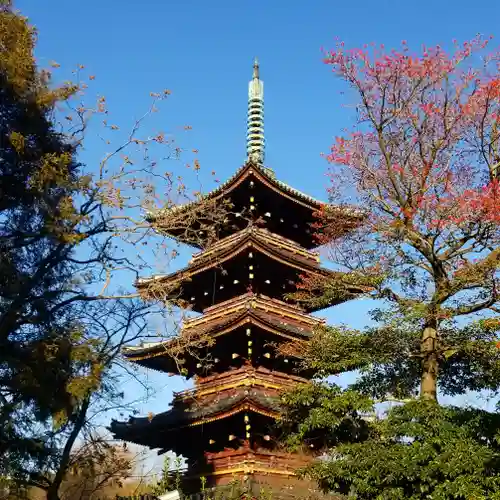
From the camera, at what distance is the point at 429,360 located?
45.6ft

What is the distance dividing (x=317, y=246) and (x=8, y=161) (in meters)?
12.4

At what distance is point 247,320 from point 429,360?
17.9 ft

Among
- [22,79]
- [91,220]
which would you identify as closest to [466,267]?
[91,220]

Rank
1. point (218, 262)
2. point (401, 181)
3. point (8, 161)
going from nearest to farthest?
point (8, 161) → point (401, 181) → point (218, 262)

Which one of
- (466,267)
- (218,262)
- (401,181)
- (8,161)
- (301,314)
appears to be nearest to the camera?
(8,161)

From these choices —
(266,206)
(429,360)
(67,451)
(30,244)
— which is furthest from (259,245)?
(67,451)

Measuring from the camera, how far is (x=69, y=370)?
35.1ft

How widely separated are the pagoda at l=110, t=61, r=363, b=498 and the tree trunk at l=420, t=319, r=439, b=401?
238 cm

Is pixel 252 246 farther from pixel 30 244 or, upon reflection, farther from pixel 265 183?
pixel 30 244

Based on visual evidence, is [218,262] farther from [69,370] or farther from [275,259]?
[69,370]

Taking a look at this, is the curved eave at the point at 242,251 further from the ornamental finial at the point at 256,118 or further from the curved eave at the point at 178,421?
the ornamental finial at the point at 256,118

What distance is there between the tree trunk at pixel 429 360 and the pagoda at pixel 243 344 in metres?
2.38

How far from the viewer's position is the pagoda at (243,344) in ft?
55.6

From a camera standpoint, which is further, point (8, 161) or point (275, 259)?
point (275, 259)
